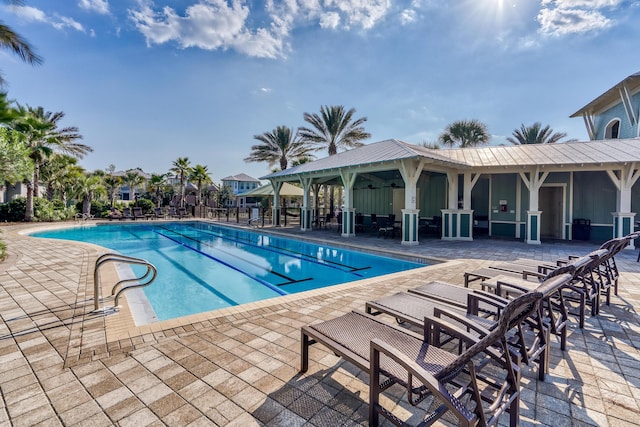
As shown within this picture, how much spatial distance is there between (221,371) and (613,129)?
72.7 feet

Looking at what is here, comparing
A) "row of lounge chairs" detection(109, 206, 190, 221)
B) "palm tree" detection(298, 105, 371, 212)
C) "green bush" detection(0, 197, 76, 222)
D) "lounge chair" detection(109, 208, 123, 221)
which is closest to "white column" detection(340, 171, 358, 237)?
"palm tree" detection(298, 105, 371, 212)

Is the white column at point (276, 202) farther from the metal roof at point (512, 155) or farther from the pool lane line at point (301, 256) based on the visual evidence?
the metal roof at point (512, 155)

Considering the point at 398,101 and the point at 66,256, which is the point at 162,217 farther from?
the point at 398,101

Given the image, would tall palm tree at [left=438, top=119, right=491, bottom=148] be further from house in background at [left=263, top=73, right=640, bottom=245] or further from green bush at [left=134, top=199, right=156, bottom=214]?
green bush at [left=134, top=199, right=156, bottom=214]

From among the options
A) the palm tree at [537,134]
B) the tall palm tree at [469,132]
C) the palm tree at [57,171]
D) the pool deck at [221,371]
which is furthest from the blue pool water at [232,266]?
the palm tree at [537,134]

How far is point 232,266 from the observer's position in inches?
350

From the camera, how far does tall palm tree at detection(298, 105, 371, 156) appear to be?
20250 millimetres

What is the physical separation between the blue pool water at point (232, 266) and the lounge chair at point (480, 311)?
3.89m

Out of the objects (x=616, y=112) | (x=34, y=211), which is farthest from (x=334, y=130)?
(x=34, y=211)

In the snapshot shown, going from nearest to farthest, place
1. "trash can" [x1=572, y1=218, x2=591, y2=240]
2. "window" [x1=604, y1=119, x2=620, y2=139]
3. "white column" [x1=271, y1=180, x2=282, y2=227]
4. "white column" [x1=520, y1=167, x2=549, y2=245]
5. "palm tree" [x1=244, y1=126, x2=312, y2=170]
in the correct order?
"white column" [x1=520, y1=167, x2=549, y2=245], "trash can" [x1=572, y1=218, x2=591, y2=240], "window" [x1=604, y1=119, x2=620, y2=139], "white column" [x1=271, y1=180, x2=282, y2=227], "palm tree" [x1=244, y1=126, x2=312, y2=170]

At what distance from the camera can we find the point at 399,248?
9.47 m

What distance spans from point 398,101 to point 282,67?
23.5ft

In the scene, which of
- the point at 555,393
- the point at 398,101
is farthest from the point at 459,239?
the point at 555,393

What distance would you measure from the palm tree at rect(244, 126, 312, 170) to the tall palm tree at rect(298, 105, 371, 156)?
1278 millimetres
